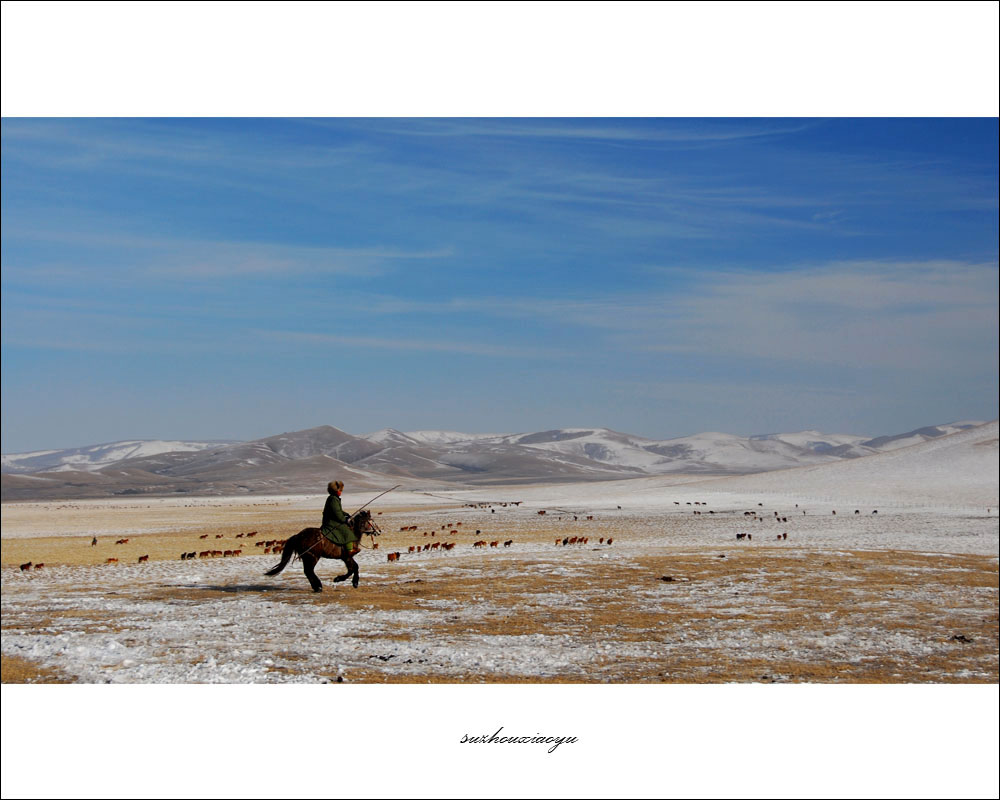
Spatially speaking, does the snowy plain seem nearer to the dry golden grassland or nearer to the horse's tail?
the dry golden grassland

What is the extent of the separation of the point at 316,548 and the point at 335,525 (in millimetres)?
534

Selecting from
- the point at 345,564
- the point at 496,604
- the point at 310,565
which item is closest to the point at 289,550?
the point at 310,565

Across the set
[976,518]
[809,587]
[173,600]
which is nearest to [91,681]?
[173,600]

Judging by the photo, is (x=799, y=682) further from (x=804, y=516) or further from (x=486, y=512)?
(x=804, y=516)

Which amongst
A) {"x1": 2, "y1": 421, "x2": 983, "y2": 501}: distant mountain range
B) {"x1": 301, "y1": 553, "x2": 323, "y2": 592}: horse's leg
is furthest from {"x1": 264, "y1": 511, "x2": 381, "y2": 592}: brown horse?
{"x1": 2, "y1": 421, "x2": 983, "y2": 501}: distant mountain range

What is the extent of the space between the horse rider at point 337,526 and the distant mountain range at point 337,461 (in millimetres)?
744

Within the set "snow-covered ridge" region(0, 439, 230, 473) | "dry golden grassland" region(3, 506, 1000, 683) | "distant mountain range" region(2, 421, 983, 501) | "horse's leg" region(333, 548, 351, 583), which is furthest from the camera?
"snow-covered ridge" region(0, 439, 230, 473)

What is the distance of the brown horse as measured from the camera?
1291cm

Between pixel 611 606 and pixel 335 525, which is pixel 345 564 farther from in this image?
pixel 611 606

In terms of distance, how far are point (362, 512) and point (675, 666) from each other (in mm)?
5149

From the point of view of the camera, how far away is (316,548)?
42.7 feet

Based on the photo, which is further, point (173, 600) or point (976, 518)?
point (976, 518)

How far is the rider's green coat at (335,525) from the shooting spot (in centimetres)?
1279

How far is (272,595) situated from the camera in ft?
43.6
